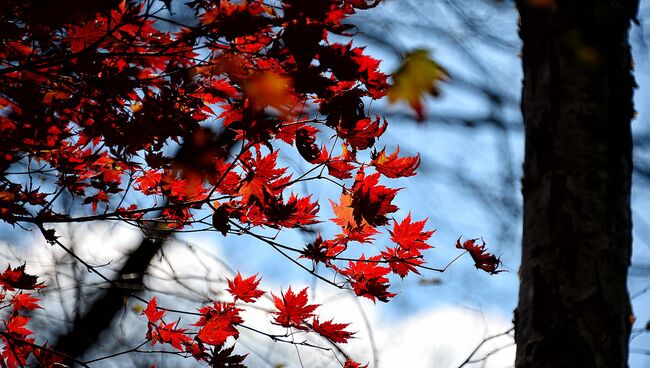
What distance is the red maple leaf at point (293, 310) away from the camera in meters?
2.64

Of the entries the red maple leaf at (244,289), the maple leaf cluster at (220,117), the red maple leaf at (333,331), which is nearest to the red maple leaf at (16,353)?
the maple leaf cluster at (220,117)

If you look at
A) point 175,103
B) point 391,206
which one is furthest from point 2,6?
point 391,206

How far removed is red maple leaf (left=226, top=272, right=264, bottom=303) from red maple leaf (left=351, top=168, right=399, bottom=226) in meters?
0.75

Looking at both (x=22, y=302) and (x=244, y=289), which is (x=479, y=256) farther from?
(x=22, y=302)

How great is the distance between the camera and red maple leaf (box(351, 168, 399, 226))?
7.89 feet

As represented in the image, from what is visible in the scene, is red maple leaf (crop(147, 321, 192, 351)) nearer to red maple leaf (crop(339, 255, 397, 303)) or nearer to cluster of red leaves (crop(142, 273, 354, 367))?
cluster of red leaves (crop(142, 273, 354, 367))

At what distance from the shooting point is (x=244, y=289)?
280cm

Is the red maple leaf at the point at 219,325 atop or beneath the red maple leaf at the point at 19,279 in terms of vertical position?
atop

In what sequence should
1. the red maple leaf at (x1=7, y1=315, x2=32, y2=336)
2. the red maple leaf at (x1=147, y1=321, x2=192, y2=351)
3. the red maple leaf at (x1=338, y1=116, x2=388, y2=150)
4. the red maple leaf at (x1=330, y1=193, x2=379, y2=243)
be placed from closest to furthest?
the red maple leaf at (x1=338, y1=116, x2=388, y2=150), the red maple leaf at (x1=330, y1=193, x2=379, y2=243), the red maple leaf at (x1=147, y1=321, x2=192, y2=351), the red maple leaf at (x1=7, y1=315, x2=32, y2=336)

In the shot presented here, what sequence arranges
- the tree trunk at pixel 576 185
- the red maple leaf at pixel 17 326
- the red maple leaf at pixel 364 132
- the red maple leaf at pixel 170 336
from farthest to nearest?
1. the red maple leaf at pixel 17 326
2. the red maple leaf at pixel 170 336
3. the red maple leaf at pixel 364 132
4. the tree trunk at pixel 576 185

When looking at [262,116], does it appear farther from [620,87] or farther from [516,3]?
[620,87]

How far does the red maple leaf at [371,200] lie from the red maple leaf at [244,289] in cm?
75

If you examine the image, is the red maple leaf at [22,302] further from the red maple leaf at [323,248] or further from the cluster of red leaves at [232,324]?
the red maple leaf at [323,248]

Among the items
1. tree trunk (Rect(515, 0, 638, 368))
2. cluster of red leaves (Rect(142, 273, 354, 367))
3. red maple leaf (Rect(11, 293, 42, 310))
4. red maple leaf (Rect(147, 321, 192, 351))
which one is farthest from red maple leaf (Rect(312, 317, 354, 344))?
red maple leaf (Rect(11, 293, 42, 310))
